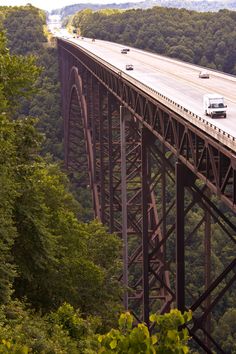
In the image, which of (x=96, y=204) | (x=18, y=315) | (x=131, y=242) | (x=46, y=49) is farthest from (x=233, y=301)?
(x=46, y=49)

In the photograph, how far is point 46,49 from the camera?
4926 inches

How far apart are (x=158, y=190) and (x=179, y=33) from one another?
63219 millimetres

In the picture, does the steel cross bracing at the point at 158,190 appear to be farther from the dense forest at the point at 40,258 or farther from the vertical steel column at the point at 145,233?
the dense forest at the point at 40,258

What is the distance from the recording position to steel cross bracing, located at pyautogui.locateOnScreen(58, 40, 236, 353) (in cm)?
2084

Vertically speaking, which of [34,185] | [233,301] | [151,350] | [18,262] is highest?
[151,350]

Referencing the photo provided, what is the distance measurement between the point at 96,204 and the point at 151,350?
41111 mm

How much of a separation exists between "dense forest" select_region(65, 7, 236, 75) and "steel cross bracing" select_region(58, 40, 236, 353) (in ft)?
125


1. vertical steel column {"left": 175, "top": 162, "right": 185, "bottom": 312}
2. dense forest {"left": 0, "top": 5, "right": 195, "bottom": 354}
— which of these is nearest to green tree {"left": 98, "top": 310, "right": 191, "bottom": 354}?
dense forest {"left": 0, "top": 5, "right": 195, "bottom": 354}

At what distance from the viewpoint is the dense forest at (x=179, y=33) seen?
12044 cm

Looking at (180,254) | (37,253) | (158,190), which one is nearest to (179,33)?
(158,190)

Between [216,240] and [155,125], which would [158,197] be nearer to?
[216,240]

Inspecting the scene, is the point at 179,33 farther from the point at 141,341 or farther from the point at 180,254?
the point at 141,341

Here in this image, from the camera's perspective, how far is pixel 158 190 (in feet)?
233

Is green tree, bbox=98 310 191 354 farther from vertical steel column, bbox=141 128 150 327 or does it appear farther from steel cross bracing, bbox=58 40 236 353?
vertical steel column, bbox=141 128 150 327
